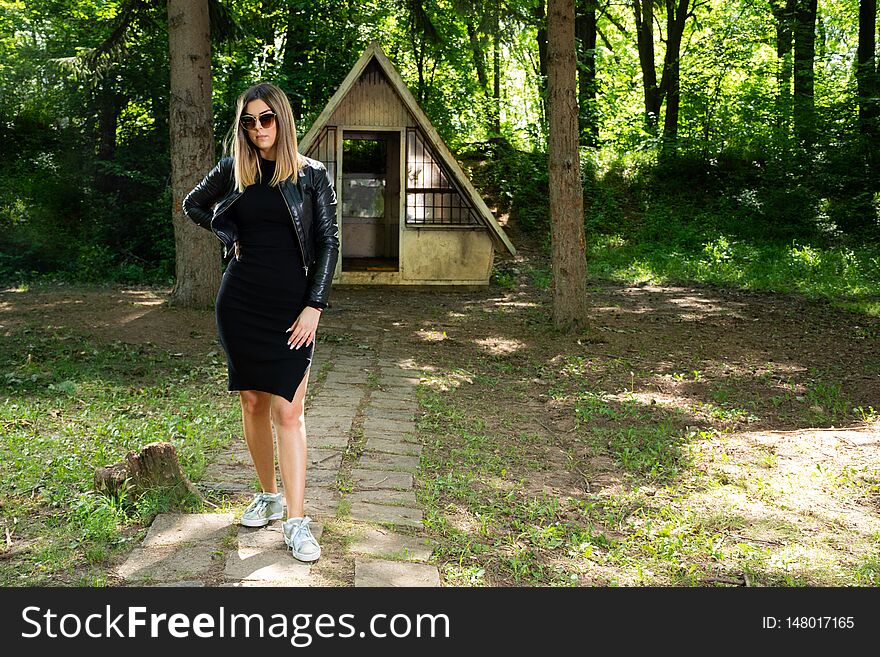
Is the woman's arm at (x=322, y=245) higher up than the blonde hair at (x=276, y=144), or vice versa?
the blonde hair at (x=276, y=144)

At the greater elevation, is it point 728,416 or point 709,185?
point 709,185

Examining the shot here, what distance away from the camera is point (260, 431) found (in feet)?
13.1

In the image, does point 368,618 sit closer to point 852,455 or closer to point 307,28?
point 852,455

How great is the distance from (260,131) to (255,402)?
120 cm

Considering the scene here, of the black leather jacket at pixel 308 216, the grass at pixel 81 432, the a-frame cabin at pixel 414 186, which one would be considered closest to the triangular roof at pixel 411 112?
the a-frame cabin at pixel 414 186

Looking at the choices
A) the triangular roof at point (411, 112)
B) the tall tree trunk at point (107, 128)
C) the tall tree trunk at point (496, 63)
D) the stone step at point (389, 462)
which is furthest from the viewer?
the tall tree trunk at point (107, 128)

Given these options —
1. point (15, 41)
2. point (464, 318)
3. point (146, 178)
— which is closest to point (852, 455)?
point (464, 318)

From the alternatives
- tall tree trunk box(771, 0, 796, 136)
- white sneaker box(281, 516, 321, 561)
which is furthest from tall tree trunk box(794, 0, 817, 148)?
white sneaker box(281, 516, 321, 561)

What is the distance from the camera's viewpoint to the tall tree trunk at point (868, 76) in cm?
1823

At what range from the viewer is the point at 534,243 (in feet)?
60.2

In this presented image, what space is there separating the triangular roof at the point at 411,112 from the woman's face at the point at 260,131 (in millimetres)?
9910

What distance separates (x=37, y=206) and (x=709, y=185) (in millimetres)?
14208

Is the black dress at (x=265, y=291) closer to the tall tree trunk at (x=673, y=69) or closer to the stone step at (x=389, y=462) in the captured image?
the stone step at (x=389, y=462)

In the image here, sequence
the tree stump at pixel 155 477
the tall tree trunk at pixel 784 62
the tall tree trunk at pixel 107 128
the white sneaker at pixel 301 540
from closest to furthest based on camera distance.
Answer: the white sneaker at pixel 301 540
the tree stump at pixel 155 477
the tall tree trunk at pixel 107 128
the tall tree trunk at pixel 784 62
